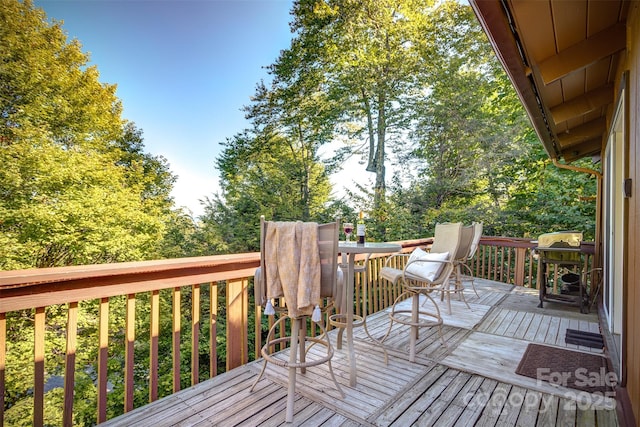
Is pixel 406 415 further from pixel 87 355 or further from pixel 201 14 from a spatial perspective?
pixel 201 14

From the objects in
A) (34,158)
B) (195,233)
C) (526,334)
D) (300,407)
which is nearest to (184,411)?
(300,407)

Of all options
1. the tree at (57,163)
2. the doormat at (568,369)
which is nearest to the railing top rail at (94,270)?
the doormat at (568,369)

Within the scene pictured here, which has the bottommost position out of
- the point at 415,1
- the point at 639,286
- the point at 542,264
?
the point at 542,264

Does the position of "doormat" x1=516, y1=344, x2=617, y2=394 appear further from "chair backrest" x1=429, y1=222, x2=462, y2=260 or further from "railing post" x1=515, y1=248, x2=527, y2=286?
"railing post" x1=515, y1=248, x2=527, y2=286

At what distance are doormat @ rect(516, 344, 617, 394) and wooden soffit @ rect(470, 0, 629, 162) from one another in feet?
7.07

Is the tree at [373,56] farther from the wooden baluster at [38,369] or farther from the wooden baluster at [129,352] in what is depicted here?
the wooden baluster at [38,369]

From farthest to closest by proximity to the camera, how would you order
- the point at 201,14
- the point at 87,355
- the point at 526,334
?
the point at 201,14 < the point at 87,355 < the point at 526,334

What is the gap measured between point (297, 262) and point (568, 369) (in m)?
2.33

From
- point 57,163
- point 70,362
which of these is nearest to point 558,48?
point 70,362

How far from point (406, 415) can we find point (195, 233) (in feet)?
33.1

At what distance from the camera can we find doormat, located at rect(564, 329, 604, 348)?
2982mm

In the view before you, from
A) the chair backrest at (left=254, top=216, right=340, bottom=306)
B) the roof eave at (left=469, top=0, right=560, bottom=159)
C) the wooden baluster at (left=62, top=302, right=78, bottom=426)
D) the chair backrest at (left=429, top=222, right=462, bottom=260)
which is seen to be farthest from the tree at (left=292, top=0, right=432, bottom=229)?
the wooden baluster at (left=62, top=302, right=78, bottom=426)

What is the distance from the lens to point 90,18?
11992mm

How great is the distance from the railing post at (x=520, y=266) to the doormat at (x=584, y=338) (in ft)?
8.57
